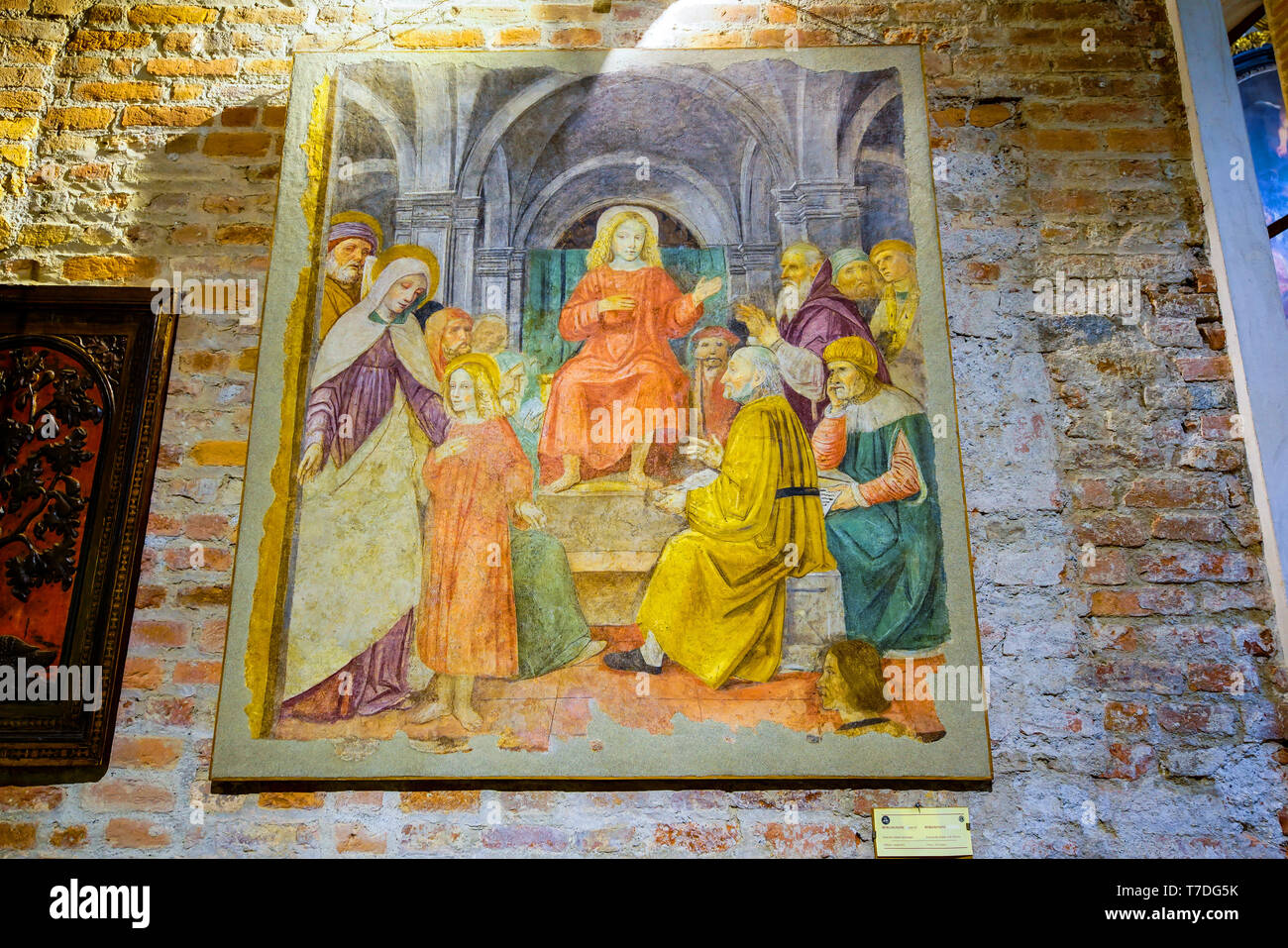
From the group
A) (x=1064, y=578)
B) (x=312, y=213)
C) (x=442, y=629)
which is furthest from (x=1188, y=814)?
(x=312, y=213)

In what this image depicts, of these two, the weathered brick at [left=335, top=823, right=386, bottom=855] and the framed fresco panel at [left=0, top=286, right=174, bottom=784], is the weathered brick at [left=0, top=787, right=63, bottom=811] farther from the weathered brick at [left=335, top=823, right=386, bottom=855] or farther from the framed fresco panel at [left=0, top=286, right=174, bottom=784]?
the weathered brick at [left=335, top=823, right=386, bottom=855]

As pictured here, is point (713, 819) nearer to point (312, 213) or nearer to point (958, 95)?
point (312, 213)

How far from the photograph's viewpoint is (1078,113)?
119 inches

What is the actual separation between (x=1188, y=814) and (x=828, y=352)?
1.59 metres

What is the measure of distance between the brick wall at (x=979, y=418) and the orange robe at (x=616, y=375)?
891mm

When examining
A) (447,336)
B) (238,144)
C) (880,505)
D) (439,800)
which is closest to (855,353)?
(880,505)

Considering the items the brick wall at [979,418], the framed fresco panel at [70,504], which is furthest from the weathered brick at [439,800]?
the framed fresco panel at [70,504]

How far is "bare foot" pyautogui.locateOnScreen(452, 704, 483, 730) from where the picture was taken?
2.50 metres

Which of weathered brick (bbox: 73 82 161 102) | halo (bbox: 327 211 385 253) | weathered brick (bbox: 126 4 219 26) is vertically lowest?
halo (bbox: 327 211 385 253)

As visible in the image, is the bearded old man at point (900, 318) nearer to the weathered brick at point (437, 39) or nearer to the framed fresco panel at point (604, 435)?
the framed fresco panel at point (604, 435)

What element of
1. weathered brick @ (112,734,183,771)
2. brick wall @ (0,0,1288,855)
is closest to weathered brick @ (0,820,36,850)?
brick wall @ (0,0,1288,855)

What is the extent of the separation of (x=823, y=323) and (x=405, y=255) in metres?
1.33

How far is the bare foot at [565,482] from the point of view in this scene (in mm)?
2705
